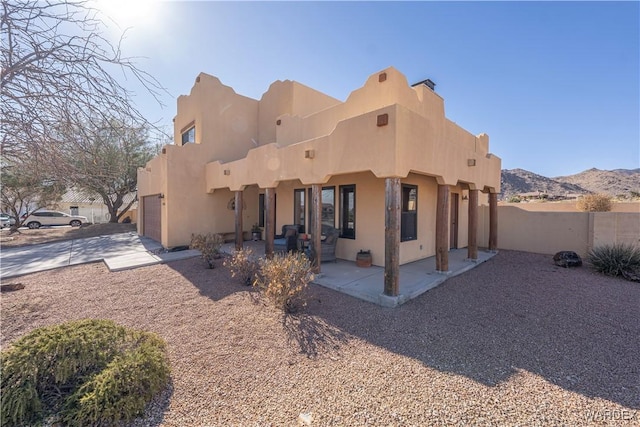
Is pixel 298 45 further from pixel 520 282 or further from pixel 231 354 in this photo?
pixel 520 282

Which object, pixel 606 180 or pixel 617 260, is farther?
pixel 606 180

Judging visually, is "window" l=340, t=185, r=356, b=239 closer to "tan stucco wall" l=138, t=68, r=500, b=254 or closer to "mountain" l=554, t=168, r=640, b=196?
"tan stucco wall" l=138, t=68, r=500, b=254

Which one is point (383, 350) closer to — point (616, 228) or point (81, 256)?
point (616, 228)

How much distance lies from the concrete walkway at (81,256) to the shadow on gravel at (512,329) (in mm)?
6785

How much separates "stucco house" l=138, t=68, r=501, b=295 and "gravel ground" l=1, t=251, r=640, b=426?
148 cm

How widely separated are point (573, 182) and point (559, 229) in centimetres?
3844

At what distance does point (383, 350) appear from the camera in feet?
12.2

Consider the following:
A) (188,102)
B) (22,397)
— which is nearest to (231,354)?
(22,397)

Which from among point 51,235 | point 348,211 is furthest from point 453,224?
point 51,235

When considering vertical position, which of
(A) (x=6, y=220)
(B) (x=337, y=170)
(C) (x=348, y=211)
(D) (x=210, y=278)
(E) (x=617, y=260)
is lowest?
(D) (x=210, y=278)

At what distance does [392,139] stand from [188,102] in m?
11.8

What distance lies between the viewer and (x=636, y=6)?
6.07 m

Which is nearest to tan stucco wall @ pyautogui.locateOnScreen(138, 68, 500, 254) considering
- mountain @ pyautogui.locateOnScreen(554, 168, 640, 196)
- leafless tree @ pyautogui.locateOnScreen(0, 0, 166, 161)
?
leafless tree @ pyautogui.locateOnScreen(0, 0, 166, 161)

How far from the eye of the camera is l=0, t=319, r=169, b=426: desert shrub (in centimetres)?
221
